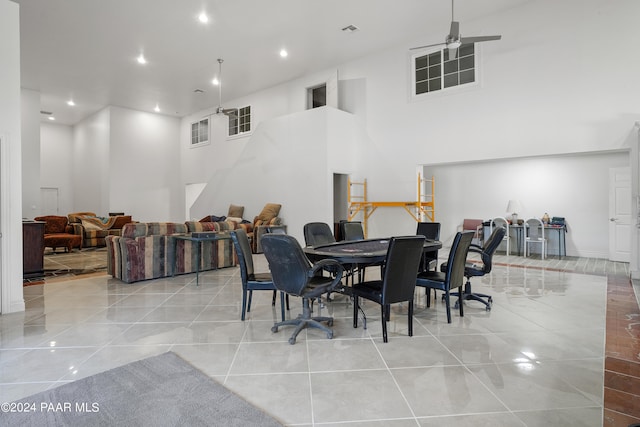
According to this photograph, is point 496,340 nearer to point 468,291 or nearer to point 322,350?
point 468,291

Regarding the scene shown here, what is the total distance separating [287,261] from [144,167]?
38.0 ft

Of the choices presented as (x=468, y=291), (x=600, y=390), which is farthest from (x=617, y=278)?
(x=600, y=390)

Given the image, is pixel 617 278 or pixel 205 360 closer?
pixel 205 360

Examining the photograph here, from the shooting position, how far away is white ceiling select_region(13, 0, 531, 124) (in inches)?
253

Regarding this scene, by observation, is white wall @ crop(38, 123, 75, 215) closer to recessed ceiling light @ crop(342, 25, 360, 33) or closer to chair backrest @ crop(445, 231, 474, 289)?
recessed ceiling light @ crop(342, 25, 360, 33)

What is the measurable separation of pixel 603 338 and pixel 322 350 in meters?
2.37

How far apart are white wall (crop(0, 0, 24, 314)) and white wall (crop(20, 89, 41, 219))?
7173mm

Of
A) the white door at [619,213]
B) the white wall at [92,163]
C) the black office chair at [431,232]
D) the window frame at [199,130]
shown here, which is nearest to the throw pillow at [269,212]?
the black office chair at [431,232]

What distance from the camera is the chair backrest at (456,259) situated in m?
3.29

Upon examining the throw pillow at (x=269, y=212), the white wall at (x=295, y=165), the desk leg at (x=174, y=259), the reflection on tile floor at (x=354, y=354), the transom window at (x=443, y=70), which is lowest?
the reflection on tile floor at (x=354, y=354)

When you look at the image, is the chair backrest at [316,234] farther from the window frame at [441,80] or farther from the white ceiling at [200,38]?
the window frame at [441,80]

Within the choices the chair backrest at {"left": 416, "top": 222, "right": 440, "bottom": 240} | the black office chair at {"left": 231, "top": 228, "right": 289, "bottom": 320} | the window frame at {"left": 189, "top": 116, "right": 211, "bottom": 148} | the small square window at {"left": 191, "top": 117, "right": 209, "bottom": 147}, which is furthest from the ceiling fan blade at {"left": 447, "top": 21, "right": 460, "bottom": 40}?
the small square window at {"left": 191, "top": 117, "right": 209, "bottom": 147}

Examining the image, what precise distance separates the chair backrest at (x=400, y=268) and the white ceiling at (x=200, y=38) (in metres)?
5.29

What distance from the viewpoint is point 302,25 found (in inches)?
280
